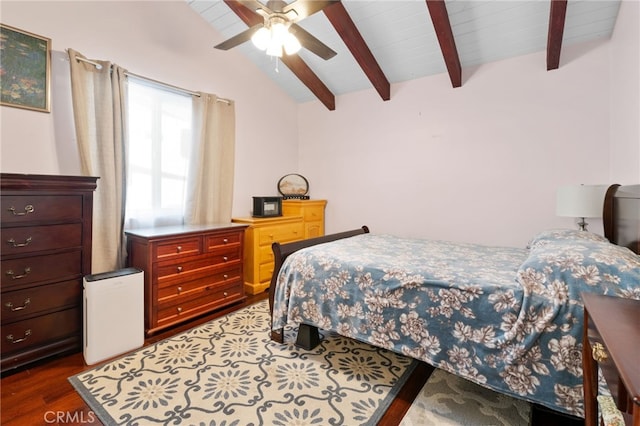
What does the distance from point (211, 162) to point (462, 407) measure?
3.07m

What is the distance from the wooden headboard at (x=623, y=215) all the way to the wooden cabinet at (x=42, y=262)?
3413 millimetres

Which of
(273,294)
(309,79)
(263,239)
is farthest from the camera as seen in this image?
(309,79)

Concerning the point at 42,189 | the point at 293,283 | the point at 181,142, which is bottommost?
the point at 293,283

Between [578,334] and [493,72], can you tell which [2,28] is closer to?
[578,334]

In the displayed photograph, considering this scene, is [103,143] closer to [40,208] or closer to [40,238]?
[40,208]

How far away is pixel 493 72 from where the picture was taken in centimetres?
327

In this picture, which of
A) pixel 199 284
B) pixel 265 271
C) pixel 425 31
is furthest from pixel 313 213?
pixel 425 31

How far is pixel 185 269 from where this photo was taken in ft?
8.75

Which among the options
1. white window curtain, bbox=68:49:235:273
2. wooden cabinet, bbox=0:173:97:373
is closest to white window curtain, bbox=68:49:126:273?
white window curtain, bbox=68:49:235:273

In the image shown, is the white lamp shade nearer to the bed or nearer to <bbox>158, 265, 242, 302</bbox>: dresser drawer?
the bed

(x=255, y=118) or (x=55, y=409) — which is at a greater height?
(x=255, y=118)

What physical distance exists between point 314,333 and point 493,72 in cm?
324

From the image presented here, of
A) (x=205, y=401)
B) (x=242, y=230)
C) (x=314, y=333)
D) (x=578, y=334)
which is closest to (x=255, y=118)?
(x=242, y=230)

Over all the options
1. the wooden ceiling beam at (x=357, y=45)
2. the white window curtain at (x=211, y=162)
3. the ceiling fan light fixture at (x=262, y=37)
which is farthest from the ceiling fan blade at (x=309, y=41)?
the white window curtain at (x=211, y=162)
